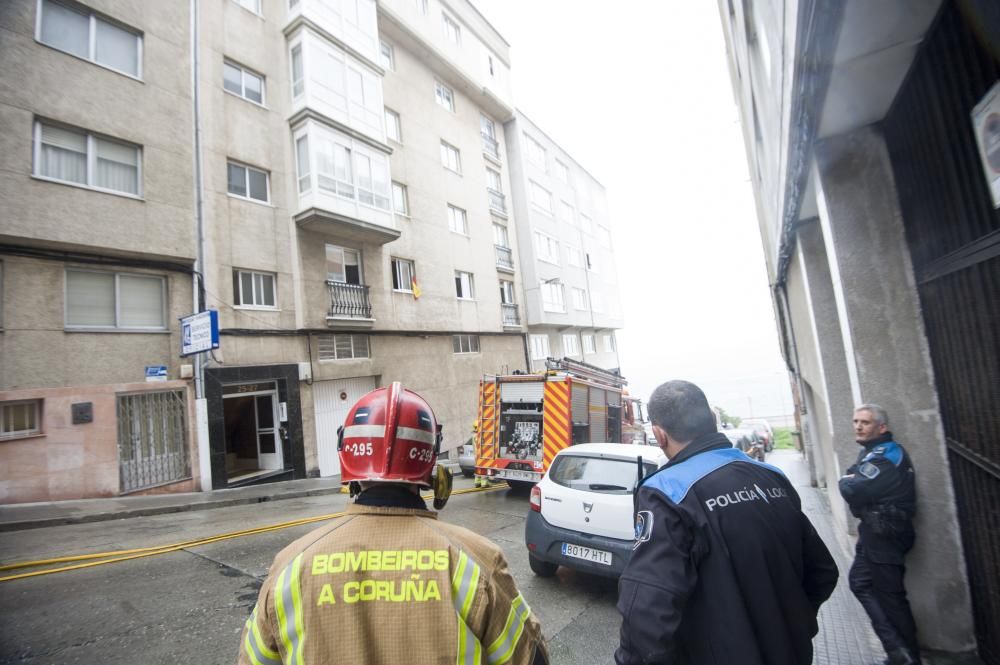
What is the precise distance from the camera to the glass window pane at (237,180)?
1237 centimetres

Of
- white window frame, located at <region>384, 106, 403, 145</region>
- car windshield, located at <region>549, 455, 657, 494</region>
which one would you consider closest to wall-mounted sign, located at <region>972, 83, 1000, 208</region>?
car windshield, located at <region>549, 455, 657, 494</region>

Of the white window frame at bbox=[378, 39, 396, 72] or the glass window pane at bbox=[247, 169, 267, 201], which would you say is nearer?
the glass window pane at bbox=[247, 169, 267, 201]

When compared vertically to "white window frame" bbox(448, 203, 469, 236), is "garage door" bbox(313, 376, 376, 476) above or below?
below

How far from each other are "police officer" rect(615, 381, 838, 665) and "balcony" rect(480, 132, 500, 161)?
2353 centimetres

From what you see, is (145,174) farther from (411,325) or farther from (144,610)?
(144,610)

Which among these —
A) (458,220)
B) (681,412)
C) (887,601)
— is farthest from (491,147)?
(681,412)

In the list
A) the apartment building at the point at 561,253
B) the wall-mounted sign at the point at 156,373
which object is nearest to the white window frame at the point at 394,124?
the apartment building at the point at 561,253

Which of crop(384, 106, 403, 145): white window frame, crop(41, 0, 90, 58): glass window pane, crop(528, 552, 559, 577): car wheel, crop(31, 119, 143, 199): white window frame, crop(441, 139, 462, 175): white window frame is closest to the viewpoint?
crop(528, 552, 559, 577): car wheel

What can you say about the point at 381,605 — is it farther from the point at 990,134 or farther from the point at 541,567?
the point at 541,567

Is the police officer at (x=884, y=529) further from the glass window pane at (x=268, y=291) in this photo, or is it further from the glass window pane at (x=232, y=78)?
the glass window pane at (x=232, y=78)

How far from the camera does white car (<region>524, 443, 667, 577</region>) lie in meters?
4.49

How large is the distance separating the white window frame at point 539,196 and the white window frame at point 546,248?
5.31 ft

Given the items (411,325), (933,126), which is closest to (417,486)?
(933,126)

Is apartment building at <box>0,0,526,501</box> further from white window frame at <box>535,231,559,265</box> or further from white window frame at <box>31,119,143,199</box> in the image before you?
white window frame at <box>535,231,559,265</box>
